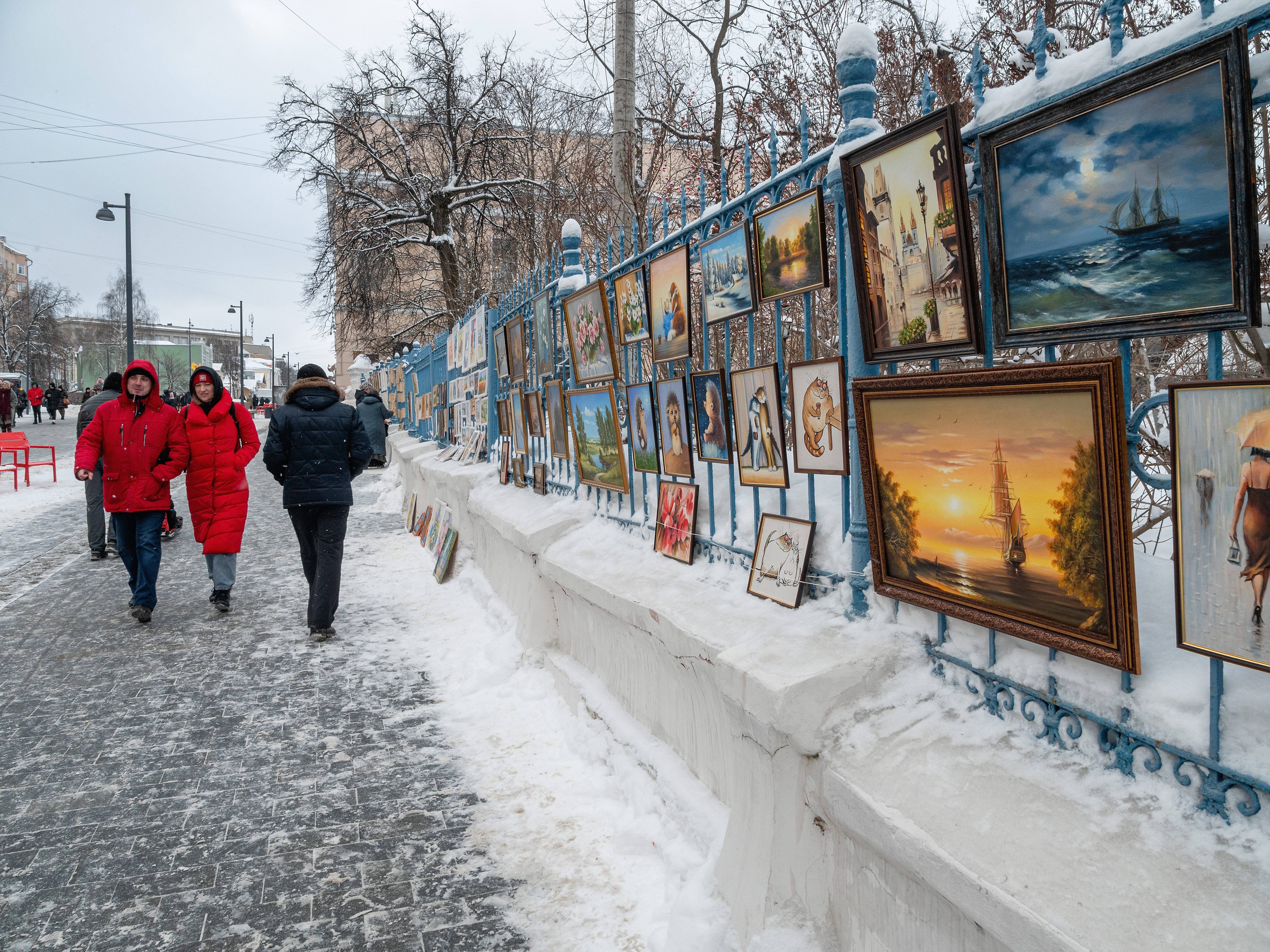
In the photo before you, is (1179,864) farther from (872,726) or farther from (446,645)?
(446,645)

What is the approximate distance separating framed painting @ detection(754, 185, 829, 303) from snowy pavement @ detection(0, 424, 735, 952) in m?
1.81

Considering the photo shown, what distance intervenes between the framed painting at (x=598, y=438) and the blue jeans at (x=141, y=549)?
3.54 metres

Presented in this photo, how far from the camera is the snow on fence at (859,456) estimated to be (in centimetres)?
155

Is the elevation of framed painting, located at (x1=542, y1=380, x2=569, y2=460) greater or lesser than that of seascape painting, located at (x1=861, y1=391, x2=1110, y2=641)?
greater

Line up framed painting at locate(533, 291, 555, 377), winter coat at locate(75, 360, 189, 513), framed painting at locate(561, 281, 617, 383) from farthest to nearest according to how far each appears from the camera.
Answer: winter coat at locate(75, 360, 189, 513) → framed painting at locate(533, 291, 555, 377) → framed painting at locate(561, 281, 617, 383)

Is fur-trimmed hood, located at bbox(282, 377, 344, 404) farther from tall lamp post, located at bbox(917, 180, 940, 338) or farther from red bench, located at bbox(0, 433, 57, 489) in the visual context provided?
red bench, located at bbox(0, 433, 57, 489)

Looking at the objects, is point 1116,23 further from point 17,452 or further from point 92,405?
point 17,452

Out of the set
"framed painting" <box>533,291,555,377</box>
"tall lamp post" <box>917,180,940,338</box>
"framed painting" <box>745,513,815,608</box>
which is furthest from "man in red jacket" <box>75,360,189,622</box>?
"tall lamp post" <box>917,180,940,338</box>

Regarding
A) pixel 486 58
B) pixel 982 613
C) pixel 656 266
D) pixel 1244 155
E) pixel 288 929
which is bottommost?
pixel 288 929

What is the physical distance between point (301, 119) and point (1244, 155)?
75.7 feet

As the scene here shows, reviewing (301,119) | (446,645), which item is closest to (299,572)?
(446,645)

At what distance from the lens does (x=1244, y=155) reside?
1.44 m

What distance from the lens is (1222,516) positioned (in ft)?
4.80

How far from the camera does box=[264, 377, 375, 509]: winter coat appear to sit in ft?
19.2
